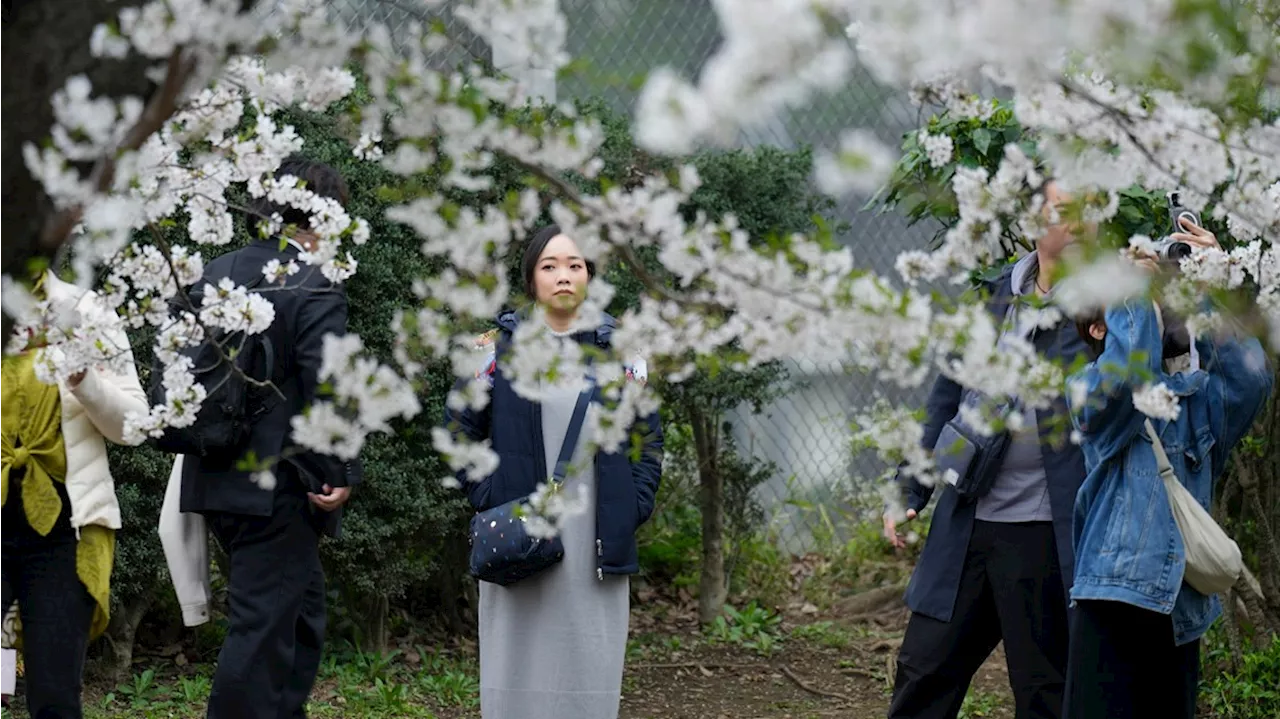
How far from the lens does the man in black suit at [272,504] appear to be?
5.05 meters

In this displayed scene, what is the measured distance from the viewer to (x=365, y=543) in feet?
22.2

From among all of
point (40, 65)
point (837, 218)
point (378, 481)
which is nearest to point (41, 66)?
point (40, 65)

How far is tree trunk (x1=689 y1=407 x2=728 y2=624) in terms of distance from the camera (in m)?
7.99

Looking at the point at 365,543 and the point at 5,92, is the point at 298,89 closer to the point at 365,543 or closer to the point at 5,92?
the point at 5,92

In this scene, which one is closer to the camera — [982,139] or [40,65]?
[40,65]

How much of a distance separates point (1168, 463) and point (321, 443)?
235 cm

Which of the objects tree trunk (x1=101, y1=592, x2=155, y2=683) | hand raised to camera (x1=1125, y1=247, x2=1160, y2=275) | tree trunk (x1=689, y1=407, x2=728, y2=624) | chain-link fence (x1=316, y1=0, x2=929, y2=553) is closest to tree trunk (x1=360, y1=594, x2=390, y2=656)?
tree trunk (x1=101, y1=592, x2=155, y2=683)

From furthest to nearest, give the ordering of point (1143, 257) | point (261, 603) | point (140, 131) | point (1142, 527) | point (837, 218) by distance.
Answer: point (837, 218), point (261, 603), point (1142, 527), point (1143, 257), point (140, 131)

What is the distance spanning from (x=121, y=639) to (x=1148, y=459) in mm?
4190

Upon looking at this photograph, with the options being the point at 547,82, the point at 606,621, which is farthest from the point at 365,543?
the point at 547,82

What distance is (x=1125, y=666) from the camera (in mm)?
4262

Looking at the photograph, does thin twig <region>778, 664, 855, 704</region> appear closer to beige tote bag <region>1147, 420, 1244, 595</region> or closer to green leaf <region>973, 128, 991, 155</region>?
green leaf <region>973, 128, 991, 155</region>

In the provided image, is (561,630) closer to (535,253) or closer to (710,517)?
(535,253)

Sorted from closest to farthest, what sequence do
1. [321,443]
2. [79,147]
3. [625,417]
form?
[79,147], [321,443], [625,417]
